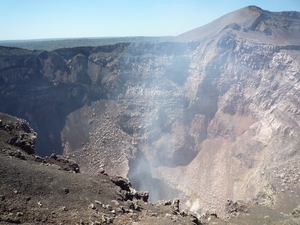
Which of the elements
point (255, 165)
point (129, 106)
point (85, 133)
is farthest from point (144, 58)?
point (255, 165)

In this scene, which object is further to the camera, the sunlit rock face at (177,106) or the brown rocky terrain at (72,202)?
the sunlit rock face at (177,106)

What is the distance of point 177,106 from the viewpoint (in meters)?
70.2

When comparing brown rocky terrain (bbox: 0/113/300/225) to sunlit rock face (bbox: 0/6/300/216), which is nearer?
brown rocky terrain (bbox: 0/113/300/225)

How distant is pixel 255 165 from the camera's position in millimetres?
51156

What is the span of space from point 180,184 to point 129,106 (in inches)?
995

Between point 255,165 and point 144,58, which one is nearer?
point 255,165

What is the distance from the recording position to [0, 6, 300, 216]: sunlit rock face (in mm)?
53188

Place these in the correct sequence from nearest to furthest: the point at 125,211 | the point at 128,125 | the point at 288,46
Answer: the point at 125,211 → the point at 288,46 → the point at 128,125

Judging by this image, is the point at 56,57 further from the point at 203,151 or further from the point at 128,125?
the point at 203,151

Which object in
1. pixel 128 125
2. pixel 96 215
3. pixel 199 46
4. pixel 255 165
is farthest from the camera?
pixel 199 46

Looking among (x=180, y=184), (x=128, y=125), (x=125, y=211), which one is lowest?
(x=180, y=184)

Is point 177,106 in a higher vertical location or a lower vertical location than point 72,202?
lower

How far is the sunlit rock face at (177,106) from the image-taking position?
5319 cm

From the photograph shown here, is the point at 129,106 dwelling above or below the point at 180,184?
above
